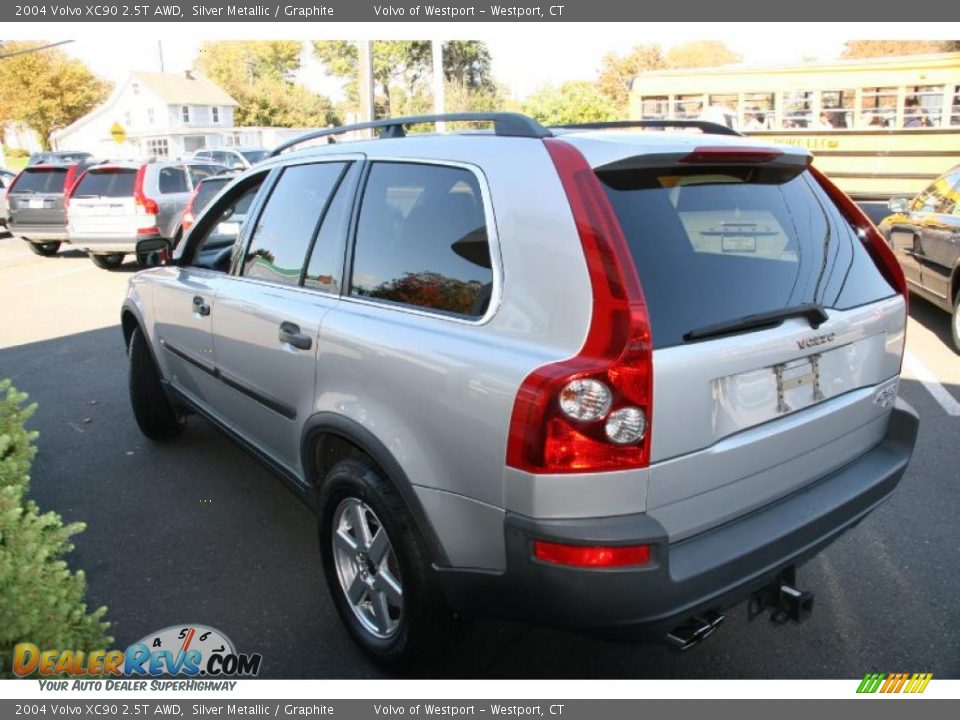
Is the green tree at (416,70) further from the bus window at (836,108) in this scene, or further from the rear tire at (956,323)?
the rear tire at (956,323)

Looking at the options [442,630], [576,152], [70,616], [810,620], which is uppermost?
[576,152]

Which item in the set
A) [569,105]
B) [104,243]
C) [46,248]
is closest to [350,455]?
[104,243]

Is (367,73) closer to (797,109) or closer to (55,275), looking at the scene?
(55,275)

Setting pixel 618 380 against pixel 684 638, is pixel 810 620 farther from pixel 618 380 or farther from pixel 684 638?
pixel 618 380

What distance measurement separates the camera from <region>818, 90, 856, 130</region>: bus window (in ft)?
46.9

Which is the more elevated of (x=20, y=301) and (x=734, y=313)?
(x=734, y=313)

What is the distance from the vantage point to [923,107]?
13.8m

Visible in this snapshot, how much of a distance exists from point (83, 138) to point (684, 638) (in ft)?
267

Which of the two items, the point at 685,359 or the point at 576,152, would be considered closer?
the point at 685,359

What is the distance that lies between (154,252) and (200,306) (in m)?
0.94

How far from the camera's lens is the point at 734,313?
7.44 feet

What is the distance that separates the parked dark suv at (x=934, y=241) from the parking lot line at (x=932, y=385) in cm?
58

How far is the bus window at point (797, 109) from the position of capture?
47.8 feet

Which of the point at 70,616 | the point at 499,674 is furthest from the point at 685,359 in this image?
the point at 70,616
